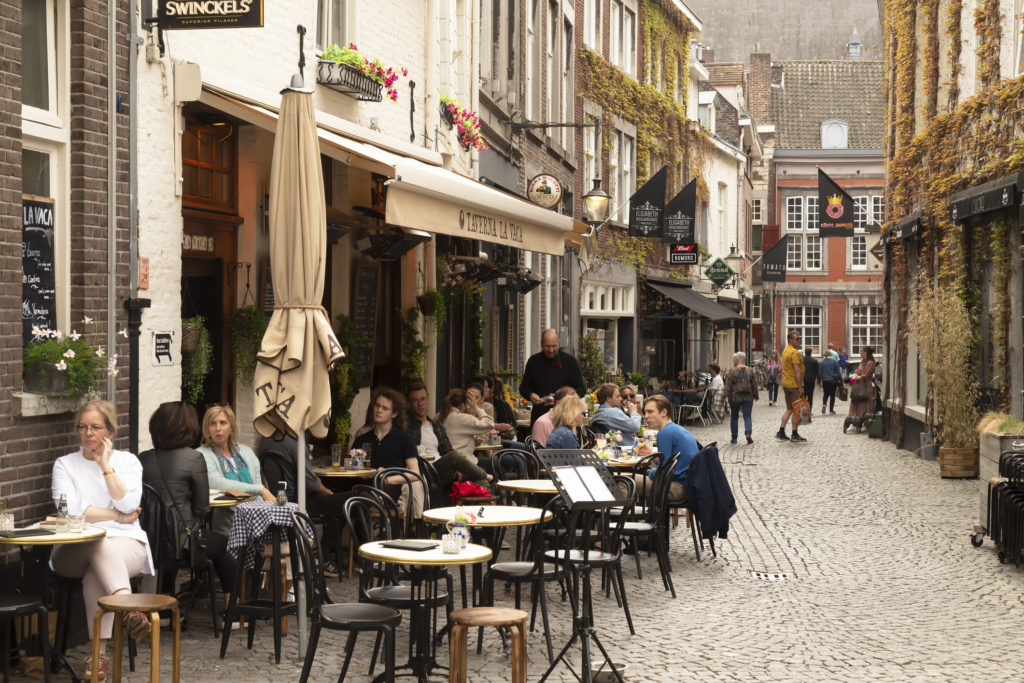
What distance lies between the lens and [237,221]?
396 inches

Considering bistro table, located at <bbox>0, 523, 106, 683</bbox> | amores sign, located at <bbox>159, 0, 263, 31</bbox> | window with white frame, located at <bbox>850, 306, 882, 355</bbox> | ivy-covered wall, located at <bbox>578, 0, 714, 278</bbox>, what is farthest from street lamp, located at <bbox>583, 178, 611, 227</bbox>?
window with white frame, located at <bbox>850, 306, 882, 355</bbox>

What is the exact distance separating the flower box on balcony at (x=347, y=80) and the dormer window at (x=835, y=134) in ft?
138

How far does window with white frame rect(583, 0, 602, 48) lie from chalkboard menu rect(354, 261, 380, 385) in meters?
13.1

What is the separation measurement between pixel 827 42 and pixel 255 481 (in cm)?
5998

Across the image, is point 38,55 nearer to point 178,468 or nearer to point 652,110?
point 178,468

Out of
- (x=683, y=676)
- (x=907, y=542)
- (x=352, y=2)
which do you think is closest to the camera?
(x=683, y=676)

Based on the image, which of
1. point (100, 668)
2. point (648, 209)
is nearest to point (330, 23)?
point (100, 668)

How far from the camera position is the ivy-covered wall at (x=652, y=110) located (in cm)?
2614

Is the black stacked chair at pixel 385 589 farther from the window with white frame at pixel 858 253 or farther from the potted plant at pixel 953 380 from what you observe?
the window with white frame at pixel 858 253

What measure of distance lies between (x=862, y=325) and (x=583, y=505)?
4544cm

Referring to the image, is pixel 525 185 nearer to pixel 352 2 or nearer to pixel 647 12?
pixel 352 2

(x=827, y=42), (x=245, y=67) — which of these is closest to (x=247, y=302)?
(x=245, y=67)

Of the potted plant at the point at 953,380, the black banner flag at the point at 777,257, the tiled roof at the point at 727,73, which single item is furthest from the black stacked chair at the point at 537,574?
→ the tiled roof at the point at 727,73

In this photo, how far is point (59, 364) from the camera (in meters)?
6.87
